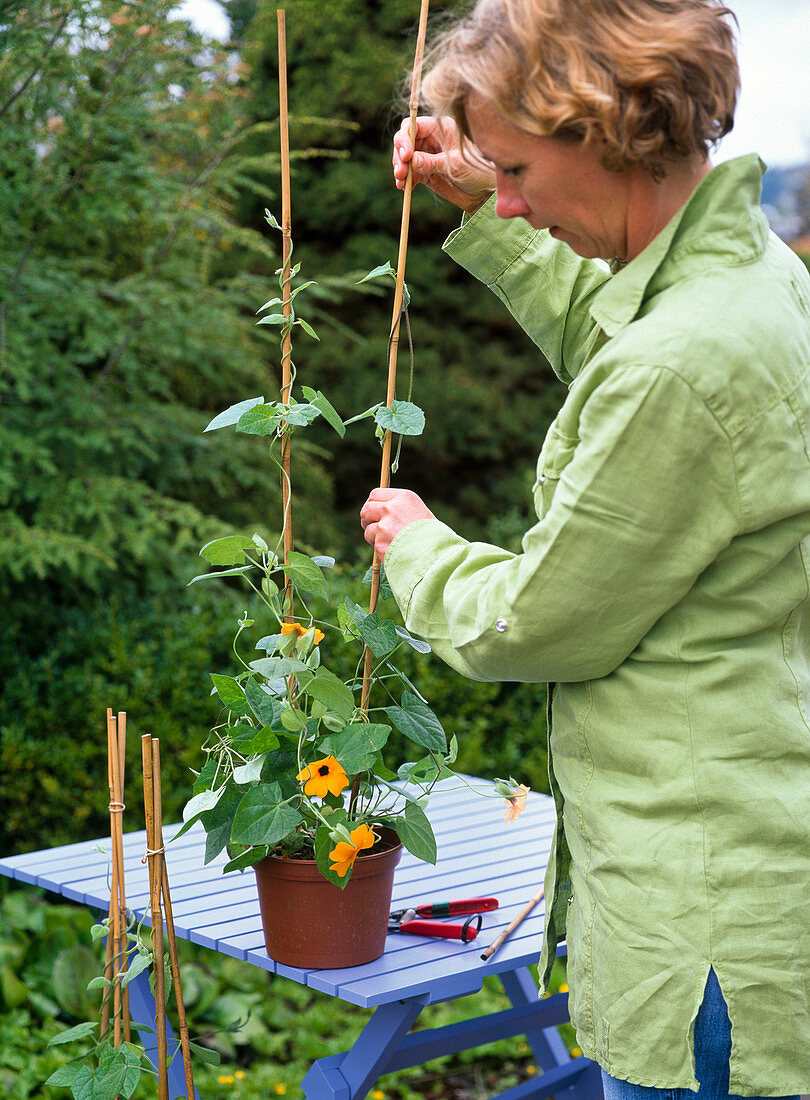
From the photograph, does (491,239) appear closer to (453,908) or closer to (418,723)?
(418,723)

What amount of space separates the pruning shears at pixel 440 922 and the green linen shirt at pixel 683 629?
0.40m

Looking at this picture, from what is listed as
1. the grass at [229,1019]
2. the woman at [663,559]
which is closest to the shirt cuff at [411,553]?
the woman at [663,559]

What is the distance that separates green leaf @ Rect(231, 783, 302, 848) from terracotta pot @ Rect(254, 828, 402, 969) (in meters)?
0.06

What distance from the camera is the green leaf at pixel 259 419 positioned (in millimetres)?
1334

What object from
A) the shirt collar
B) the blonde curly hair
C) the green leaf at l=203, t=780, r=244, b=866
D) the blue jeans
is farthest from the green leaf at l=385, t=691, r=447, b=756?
the blonde curly hair

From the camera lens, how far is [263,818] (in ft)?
4.16

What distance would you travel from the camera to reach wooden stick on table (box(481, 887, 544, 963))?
1.40 meters

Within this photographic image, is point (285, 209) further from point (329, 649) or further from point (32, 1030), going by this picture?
point (32, 1030)

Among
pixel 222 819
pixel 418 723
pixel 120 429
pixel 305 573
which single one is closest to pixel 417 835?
pixel 418 723

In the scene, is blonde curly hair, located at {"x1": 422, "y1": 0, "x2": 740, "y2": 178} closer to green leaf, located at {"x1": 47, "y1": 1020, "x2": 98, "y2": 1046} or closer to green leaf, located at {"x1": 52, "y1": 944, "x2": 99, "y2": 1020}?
green leaf, located at {"x1": 47, "y1": 1020, "x2": 98, "y2": 1046}

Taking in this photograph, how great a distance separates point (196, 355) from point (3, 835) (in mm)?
1459

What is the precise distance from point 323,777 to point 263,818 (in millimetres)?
82

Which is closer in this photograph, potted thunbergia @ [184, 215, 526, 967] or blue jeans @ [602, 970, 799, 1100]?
blue jeans @ [602, 970, 799, 1100]

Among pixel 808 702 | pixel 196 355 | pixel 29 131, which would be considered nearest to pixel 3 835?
pixel 196 355
